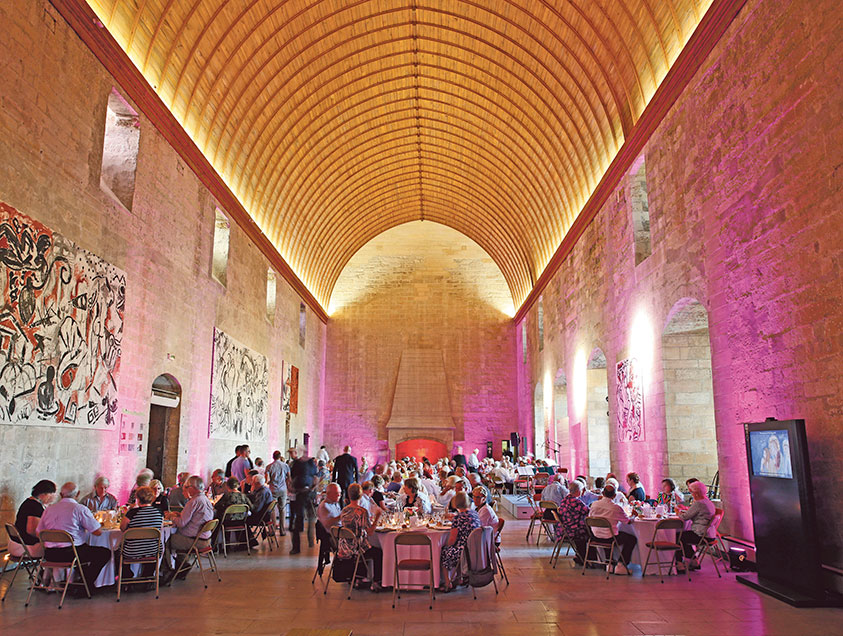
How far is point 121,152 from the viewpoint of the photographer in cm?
1033

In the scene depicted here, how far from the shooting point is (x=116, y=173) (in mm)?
10289

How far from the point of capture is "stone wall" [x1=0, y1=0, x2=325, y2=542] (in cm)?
735

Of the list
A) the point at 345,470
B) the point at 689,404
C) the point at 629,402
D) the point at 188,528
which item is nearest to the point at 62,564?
the point at 188,528

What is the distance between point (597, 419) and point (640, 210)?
5681 mm

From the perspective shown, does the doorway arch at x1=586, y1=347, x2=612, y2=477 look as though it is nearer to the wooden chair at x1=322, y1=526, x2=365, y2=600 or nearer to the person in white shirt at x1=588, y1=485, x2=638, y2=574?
the person in white shirt at x1=588, y1=485, x2=638, y2=574

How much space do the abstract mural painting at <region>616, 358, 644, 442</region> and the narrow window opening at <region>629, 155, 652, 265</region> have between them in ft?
6.63

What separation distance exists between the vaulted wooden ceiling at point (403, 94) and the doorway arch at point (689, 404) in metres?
4.12

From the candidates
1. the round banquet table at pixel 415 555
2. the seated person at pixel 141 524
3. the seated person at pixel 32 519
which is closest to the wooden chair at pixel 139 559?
the seated person at pixel 141 524

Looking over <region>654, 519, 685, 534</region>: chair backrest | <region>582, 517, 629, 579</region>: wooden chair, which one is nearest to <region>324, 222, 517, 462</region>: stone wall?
<region>582, 517, 629, 579</region>: wooden chair

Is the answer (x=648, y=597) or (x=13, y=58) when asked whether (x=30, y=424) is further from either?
(x=648, y=597)

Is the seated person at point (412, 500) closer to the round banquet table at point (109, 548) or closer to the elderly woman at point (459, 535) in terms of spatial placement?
the elderly woman at point (459, 535)

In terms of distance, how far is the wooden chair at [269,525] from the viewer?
973cm

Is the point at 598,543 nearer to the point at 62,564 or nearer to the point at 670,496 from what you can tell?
the point at 670,496

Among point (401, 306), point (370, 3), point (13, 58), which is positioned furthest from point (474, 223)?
point (13, 58)
